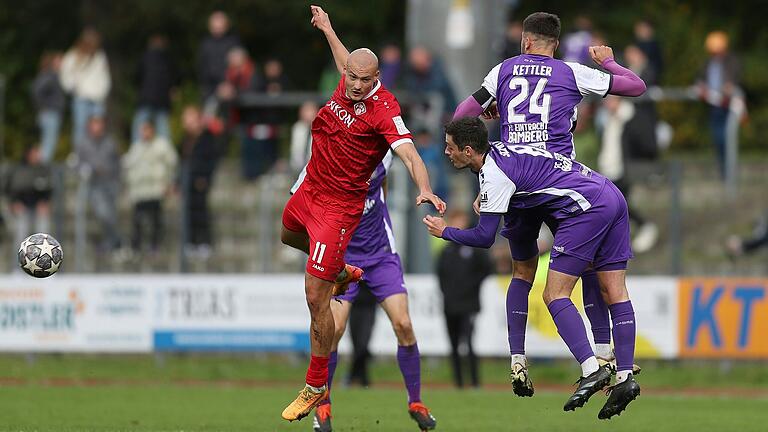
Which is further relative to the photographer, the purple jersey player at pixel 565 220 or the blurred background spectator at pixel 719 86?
the blurred background spectator at pixel 719 86

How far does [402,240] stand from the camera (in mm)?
22781

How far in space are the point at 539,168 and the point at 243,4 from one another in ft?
86.2

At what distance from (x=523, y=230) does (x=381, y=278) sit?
1872 mm

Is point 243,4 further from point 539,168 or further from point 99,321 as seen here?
point 539,168

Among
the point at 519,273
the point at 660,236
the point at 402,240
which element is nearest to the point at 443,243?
the point at 402,240

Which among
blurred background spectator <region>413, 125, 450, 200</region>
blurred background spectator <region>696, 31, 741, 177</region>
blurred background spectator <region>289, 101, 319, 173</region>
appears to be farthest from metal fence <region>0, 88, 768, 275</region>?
blurred background spectator <region>696, 31, 741, 177</region>

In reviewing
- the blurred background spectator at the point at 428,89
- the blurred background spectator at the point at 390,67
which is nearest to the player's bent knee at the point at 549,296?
the blurred background spectator at the point at 428,89

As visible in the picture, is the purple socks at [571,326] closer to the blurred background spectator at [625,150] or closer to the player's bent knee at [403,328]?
the player's bent knee at [403,328]

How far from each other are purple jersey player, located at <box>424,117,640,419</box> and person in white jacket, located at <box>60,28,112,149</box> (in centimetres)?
1465

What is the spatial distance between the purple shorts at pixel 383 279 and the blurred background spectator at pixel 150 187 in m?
9.41

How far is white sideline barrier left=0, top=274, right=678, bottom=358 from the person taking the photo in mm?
21938

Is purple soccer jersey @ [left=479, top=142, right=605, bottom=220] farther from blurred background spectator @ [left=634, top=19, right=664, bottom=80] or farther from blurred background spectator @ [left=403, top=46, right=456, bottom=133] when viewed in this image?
blurred background spectator @ [left=634, top=19, right=664, bottom=80]

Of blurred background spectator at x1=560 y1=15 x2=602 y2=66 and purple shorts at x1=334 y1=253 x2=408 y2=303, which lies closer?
purple shorts at x1=334 y1=253 x2=408 y2=303

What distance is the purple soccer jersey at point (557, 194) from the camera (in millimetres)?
11883
